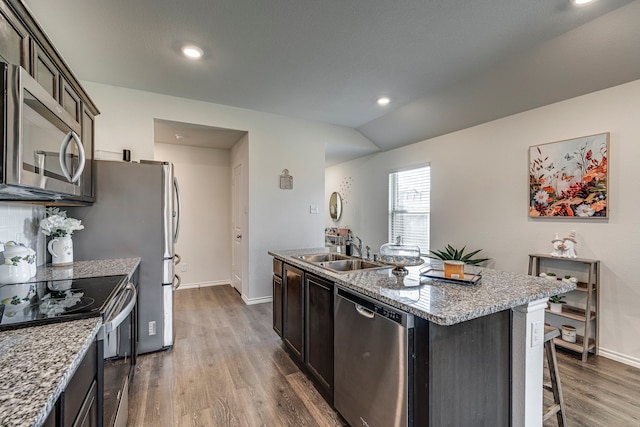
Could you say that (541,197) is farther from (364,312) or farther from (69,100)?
(69,100)

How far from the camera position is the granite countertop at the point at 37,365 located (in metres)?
0.61

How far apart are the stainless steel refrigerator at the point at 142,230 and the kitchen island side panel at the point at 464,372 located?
2363 millimetres

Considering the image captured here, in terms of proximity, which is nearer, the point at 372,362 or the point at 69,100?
the point at 372,362

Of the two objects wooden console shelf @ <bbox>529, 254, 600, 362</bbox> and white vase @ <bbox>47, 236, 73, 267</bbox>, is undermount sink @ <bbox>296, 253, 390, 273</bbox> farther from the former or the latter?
wooden console shelf @ <bbox>529, 254, 600, 362</bbox>

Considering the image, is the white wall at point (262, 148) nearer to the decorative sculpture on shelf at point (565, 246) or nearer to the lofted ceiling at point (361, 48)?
the lofted ceiling at point (361, 48)

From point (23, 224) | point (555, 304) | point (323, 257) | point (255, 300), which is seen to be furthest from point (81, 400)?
point (555, 304)

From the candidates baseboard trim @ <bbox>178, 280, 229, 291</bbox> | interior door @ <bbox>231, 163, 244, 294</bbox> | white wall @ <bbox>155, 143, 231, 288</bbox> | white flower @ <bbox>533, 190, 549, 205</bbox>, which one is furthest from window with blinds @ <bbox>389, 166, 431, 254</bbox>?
baseboard trim @ <bbox>178, 280, 229, 291</bbox>

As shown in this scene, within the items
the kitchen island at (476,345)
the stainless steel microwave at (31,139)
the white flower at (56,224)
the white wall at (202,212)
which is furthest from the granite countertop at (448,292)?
the white wall at (202,212)

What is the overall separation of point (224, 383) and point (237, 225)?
2.77m

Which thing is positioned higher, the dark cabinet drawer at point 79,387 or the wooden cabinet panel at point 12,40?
the wooden cabinet panel at point 12,40

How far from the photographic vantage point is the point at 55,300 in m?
1.32

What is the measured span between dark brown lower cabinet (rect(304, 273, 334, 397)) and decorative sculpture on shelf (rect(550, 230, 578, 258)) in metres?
2.38

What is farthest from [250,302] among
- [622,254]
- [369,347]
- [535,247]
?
[622,254]

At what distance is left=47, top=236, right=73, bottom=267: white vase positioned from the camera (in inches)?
84.4
